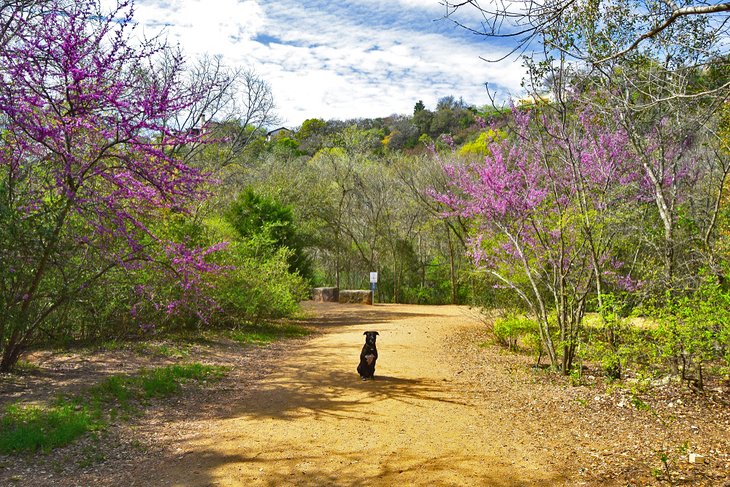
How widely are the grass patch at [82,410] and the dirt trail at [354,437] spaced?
0.93m

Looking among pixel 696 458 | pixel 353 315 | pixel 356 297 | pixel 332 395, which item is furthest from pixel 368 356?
pixel 356 297

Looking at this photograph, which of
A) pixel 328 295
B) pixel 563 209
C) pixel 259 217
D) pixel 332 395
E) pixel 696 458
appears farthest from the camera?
pixel 328 295

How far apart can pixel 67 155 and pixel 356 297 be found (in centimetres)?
1828

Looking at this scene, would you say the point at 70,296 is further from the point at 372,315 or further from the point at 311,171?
the point at 311,171

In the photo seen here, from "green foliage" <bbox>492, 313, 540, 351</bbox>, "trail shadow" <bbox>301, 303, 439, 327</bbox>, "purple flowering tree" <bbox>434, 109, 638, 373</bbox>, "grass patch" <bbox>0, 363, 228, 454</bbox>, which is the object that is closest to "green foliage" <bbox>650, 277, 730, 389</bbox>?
"purple flowering tree" <bbox>434, 109, 638, 373</bbox>

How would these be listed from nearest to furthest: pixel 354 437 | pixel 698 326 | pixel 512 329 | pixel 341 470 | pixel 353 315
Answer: pixel 341 470
pixel 354 437
pixel 698 326
pixel 512 329
pixel 353 315

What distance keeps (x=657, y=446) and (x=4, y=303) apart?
7674 millimetres

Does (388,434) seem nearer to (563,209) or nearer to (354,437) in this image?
(354,437)

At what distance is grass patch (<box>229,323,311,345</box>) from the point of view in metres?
12.7

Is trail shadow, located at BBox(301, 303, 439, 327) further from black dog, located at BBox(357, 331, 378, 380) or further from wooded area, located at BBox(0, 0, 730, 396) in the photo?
black dog, located at BBox(357, 331, 378, 380)

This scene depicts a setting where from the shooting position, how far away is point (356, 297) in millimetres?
24156

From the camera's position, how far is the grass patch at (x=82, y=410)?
511 centimetres

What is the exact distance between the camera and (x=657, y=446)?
557 centimetres

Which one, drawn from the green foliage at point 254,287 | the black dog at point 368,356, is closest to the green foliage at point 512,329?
the black dog at point 368,356
